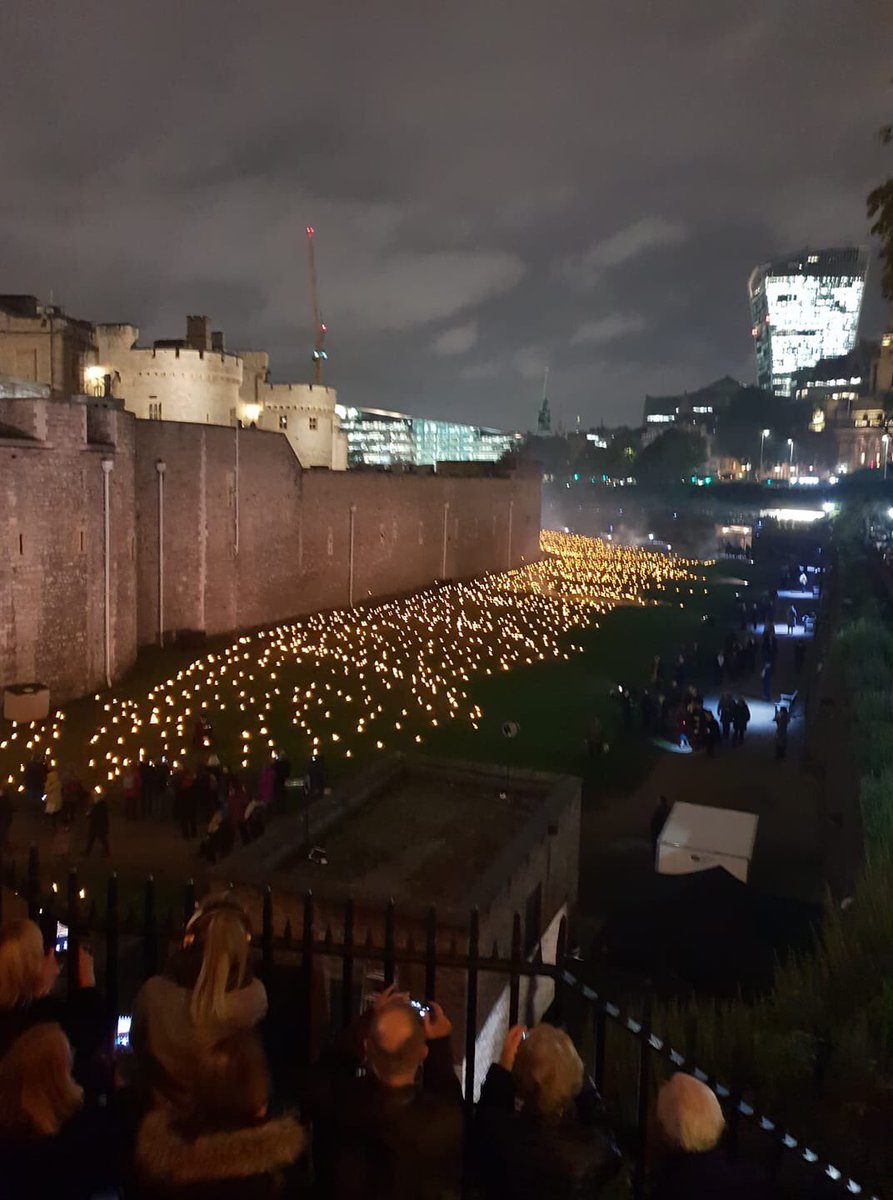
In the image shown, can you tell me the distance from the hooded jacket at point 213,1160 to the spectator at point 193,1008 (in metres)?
0.10

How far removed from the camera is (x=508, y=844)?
30.4ft

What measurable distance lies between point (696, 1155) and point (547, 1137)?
467 millimetres

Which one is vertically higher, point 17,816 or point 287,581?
point 287,581

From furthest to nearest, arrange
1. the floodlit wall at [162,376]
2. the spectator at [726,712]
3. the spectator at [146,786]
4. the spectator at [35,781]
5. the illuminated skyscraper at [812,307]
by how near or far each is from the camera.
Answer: the illuminated skyscraper at [812,307], the floodlit wall at [162,376], the spectator at [726,712], the spectator at [146,786], the spectator at [35,781]

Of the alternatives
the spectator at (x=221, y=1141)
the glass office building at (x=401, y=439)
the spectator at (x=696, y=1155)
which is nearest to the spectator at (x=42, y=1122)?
the spectator at (x=221, y=1141)

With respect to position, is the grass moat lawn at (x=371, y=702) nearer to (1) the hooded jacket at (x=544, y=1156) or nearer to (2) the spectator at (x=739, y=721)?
(2) the spectator at (x=739, y=721)

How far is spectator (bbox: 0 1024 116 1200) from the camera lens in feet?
9.71

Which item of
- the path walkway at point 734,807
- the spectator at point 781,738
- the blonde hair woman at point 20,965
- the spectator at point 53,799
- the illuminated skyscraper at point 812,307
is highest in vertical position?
the illuminated skyscraper at point 812,307

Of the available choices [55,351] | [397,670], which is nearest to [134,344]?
[55,351]

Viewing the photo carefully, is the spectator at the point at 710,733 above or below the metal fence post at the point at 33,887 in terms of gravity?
below

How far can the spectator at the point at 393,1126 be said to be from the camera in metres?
2.93

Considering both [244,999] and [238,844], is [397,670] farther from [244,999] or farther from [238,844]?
[244,999]

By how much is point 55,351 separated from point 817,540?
4625cm

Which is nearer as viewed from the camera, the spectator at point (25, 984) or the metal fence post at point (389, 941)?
the spectator at point (25, 984)
